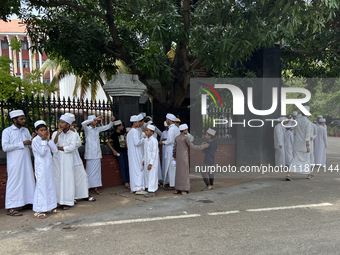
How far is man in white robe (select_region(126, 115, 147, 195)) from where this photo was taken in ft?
25.7

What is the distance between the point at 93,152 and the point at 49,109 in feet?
4.34

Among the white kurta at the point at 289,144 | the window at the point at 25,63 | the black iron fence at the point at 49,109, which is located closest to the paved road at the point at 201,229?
the black iron fence at the point at 49,109

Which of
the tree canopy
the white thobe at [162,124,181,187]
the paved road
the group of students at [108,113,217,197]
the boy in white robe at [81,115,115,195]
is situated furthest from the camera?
the white thobe at [162,124,181,187]

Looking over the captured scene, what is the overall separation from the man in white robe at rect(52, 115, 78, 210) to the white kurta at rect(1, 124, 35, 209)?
0.52 meters

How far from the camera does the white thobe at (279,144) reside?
10789 millimetres

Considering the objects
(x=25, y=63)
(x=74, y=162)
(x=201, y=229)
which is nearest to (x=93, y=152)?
(x=74, y=162)

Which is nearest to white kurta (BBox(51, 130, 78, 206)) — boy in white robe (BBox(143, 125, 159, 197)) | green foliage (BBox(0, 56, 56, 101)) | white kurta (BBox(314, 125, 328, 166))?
green foliage (BBox(0, 56, 56, 101))

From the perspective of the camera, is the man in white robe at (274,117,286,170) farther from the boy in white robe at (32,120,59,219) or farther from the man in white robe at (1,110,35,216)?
the man in white robe at (1,110,35,216)

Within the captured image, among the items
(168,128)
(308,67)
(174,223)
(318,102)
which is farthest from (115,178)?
(318,102)

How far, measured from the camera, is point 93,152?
7.62 metres

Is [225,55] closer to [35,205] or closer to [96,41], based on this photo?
[96,41]

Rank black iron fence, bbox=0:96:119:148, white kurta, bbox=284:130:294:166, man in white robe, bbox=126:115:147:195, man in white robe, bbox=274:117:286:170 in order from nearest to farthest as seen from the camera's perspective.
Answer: black iron fence, bbox=0:96:119:148 → man in white robe, bbox=126:115:147:195 → man in white robe, bbox=274:117:286:170 → white kurta, bbox=284:130:294:166

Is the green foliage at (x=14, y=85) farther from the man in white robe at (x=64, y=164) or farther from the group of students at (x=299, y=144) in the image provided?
the group of students at (x=299, y=144)

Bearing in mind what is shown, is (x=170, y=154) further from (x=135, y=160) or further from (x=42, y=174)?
(x=42, y=174)
